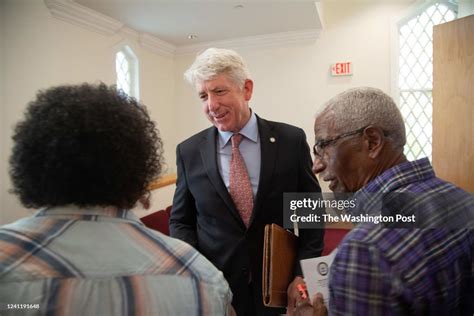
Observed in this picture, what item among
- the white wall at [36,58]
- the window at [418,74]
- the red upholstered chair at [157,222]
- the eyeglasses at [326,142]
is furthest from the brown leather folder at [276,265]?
the window at [418,74]

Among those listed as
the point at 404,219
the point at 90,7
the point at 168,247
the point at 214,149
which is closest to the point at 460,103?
the point at 214,149

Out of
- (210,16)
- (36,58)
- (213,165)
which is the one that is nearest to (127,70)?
(210,16)

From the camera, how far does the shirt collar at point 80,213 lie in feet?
1.75

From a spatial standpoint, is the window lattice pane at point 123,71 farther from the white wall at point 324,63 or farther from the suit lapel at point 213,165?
the suit lapel at point 213,165

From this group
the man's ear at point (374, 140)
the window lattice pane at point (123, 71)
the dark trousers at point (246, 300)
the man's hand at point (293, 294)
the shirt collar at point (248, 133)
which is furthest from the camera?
the window lattice pane at point (123, 71)

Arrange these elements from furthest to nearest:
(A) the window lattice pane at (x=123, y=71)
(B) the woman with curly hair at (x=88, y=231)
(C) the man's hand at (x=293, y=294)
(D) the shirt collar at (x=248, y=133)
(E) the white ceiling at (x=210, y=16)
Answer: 1. (A) the window lattice pane at (x=123, y=71)
2. (E) the white ceiling at (x=210, y=16)
3. (D) the shirt collar at (x=248, y=133)
4. (C) the man's hand at (x=293, y=294)
5. (B) the woman with curly hair at (x=88, y=231)

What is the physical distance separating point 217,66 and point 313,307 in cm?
87

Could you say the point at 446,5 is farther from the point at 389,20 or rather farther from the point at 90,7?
the point at 90,7

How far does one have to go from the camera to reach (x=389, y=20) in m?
3.65

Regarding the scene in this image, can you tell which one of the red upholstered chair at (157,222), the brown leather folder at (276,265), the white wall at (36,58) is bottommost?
the red upholstered chair at (157,222)

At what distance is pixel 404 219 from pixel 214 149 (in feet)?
2.69

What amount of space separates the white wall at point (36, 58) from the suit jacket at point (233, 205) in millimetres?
1546

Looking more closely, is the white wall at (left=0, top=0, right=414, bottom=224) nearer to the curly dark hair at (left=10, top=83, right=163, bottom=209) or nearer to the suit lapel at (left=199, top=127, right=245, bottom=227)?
the suit lapel at (left=199, top=127, right=245, bottom=227)

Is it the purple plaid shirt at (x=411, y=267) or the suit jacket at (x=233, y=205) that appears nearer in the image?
the purple plaid shirt at (x=411, y=267)
